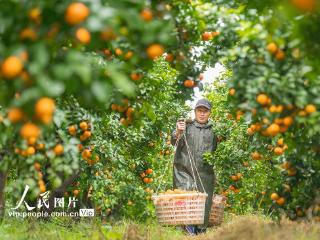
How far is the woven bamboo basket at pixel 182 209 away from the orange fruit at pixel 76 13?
12.9ft

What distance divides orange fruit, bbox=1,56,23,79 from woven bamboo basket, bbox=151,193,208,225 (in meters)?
3.93

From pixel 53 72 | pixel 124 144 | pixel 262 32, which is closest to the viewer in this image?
pixel 53 72

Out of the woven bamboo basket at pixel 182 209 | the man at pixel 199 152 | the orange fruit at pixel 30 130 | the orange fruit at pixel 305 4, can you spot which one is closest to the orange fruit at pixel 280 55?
the orange fruit at pixel 305 4

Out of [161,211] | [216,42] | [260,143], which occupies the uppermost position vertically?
[216,42]

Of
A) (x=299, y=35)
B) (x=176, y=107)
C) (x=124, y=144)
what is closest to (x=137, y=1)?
(x=299, y=35)

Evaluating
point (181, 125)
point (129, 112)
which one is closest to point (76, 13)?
point (129, 112)

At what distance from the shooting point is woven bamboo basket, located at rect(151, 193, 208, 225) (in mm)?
6039

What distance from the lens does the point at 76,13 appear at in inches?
93.9

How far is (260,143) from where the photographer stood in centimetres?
622

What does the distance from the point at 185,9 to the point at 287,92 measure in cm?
111

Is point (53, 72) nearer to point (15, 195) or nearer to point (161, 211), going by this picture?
point (15, 195)

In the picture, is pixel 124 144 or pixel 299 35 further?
pixel 124 144

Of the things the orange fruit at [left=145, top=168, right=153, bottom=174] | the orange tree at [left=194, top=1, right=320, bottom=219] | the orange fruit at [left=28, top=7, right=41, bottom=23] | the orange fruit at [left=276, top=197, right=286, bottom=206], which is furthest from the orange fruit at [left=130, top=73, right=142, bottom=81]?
the orange fruit at [left=145, top=168, right=153, bottom=174]

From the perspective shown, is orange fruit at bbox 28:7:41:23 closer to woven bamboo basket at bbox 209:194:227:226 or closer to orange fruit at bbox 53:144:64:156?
orange fruit at bbox 53:144:64:156
